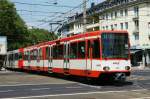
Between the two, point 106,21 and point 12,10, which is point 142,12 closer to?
point 106,21

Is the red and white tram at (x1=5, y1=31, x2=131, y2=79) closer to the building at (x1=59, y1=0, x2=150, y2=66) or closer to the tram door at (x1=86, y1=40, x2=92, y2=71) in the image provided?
the tram door at (x1=86, y1=40, x2=92, y2=71)

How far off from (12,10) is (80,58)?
198ft

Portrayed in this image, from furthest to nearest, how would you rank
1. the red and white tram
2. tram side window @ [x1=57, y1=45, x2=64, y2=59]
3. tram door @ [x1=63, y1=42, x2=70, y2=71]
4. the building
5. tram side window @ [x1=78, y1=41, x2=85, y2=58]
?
the building → tram side window @ [x1=57, y1=45, x2=64, y2=59] → tram door @ [x1=63, y1=42, x2=70, y2=71] → tram side window @ [x1=78, y1=41, x2=85, y2=58] → the red and white tram

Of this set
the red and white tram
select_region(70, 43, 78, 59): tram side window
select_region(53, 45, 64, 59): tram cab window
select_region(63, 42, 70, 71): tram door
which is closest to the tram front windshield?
the red and white tram

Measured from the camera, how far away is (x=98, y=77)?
2516 centimetres

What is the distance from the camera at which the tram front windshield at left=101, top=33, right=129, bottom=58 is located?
984 inches

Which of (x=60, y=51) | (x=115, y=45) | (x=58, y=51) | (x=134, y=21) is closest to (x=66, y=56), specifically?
(x=60, y=51)

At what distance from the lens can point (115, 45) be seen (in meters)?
25.2

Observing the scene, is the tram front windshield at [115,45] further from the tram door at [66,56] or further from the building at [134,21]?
the building at [134,21]

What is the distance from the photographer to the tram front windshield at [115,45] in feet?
82.0

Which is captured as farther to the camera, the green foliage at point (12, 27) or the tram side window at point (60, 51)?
the green foliage at point (12, 27)

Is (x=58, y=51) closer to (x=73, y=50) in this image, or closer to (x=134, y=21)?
(x=73, y=50)

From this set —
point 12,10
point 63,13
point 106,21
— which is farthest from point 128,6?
point 63,13

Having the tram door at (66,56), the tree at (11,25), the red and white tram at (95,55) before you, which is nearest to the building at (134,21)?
the tree at (11,25)
